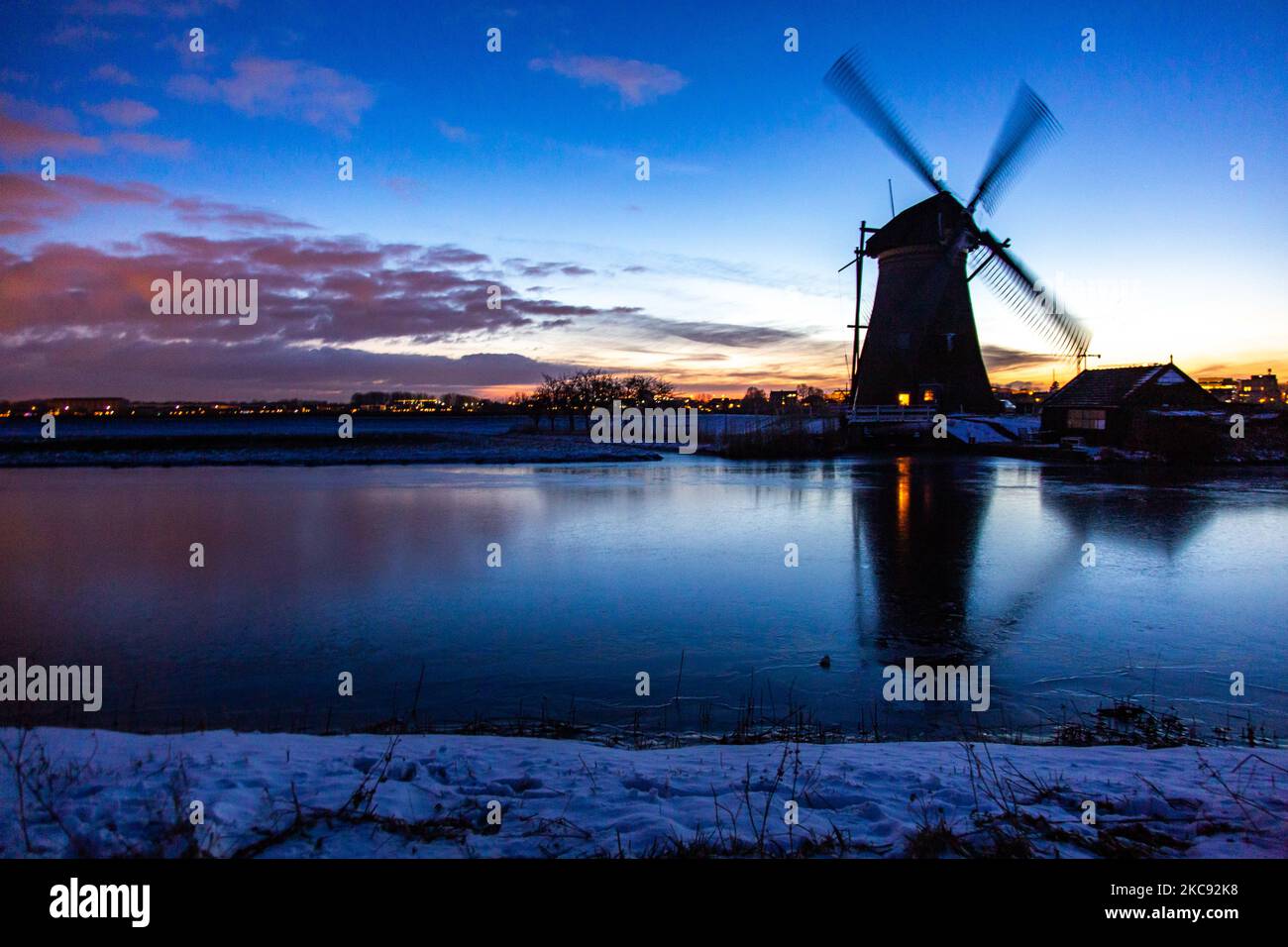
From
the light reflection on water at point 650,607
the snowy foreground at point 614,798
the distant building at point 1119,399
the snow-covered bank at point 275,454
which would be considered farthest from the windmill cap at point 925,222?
the snowy foreground at point 614,798

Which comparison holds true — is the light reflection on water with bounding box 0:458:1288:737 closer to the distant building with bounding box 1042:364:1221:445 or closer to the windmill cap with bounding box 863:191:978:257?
the distant building with bounding box 1042:364:1221:445

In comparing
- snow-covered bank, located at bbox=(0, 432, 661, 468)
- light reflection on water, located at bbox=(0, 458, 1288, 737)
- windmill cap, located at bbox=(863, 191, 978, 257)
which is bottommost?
light reflection on water, located at bbox=(0, 458, 1288, 737)

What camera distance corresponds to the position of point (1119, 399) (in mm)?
32844

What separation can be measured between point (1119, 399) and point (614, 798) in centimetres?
3623

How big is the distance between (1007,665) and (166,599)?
9.69 metres

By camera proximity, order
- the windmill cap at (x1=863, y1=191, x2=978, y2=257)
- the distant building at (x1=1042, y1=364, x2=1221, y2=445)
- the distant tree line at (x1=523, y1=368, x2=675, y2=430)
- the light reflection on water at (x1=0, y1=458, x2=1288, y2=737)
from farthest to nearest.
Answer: the distant tree line at (x1=523, y1=368, x2=675, y2=430)
the windmill cap at (x1=863, y1=191, x2=978, y2=257)
the distant building at (x1=1042, y1=364, x2=1221, y2=445)
the light reflection on water at (x1=0, y1=458, x2=1288, y2=737)

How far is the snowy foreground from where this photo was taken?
325 centimetres

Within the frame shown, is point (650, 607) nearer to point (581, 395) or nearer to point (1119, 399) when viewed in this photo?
point (1119, 399)

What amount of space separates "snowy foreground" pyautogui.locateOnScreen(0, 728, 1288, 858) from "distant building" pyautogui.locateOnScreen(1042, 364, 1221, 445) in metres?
32.9

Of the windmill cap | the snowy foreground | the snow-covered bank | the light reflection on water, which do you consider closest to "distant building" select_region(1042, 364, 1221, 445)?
the windmill cap

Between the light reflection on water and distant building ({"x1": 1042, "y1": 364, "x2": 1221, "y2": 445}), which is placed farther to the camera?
distant building ({"x1": 1042, "y1": 364, "x2": 1221, "y2": 445})

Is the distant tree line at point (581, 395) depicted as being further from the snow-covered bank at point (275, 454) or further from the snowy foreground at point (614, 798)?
the snowy foreground at point (614, 798)

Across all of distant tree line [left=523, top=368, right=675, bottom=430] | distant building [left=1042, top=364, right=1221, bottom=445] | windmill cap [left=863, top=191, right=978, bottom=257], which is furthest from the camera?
distant tree line [left=523, top=368, right=675, bottom=430]
